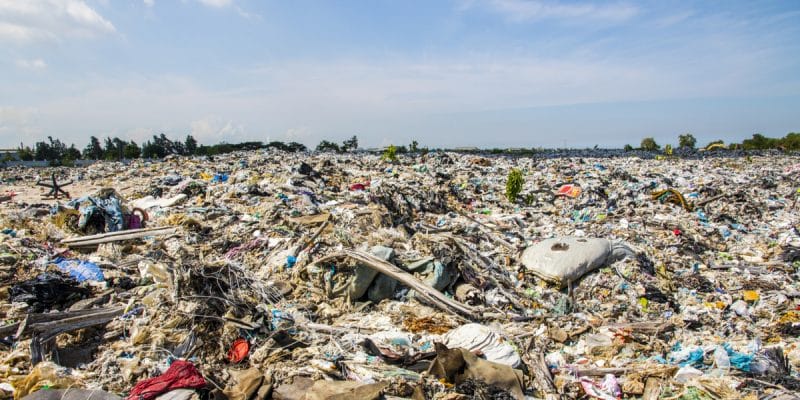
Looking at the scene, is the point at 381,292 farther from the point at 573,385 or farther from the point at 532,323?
the point at 573,385

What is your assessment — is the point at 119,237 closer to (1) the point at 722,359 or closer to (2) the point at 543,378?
(2) the point at 543,378

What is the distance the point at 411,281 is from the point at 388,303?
0.35 meters

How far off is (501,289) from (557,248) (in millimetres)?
1097

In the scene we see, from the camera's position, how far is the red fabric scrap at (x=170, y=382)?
2592 mm

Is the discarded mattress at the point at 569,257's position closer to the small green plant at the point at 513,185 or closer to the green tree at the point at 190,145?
the small green plant at the point at 513,185

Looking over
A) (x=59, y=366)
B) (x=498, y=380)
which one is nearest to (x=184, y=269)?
(x=59, y=366)

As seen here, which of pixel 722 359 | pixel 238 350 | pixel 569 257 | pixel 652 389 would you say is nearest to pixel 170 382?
pixel 238 350

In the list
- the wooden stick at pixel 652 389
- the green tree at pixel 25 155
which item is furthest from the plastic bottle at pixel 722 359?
the green tree at pixel 25 155

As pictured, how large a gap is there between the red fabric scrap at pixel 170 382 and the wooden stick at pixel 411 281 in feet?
6.62

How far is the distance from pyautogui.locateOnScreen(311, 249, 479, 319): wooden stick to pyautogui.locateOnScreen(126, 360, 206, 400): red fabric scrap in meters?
2.02

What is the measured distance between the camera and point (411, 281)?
4387 millimetres

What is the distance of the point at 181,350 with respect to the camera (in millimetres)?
3303

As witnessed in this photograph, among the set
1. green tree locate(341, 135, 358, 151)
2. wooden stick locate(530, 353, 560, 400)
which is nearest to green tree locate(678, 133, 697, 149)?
green tree locate(341, 135, 358, 151)

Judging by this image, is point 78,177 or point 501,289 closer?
point 501,289
